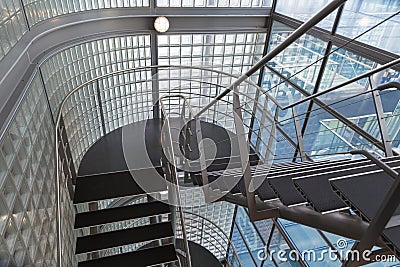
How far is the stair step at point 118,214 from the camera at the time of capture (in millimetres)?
2676

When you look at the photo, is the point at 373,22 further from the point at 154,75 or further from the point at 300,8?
the point at 154,75

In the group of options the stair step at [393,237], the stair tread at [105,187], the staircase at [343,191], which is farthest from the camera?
the stair tread at [105,187]

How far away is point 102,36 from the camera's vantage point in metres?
4.18

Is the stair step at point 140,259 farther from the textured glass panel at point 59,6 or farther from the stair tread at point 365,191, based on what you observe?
the textured glass panel at point 59,6

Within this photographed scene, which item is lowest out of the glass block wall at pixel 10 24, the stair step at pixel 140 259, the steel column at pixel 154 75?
the stair step at pixel 140 259

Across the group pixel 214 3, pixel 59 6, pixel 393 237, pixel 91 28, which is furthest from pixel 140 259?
pixel 214 3

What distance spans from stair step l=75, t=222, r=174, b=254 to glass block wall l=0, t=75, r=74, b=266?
0.97ft

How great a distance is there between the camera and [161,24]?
451 centimetres

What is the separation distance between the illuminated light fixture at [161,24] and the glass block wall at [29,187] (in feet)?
7.34

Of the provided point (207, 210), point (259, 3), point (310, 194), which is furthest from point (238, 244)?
point (310, 194)

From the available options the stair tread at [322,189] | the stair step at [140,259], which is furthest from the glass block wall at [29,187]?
the stair tread at [322,189]

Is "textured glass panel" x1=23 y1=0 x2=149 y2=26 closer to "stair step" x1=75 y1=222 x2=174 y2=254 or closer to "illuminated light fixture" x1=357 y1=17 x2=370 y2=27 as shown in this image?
"stair step" x1=75 y1=222 x2=174 y2=254

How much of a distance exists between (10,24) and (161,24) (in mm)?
2571

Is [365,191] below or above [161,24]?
below
